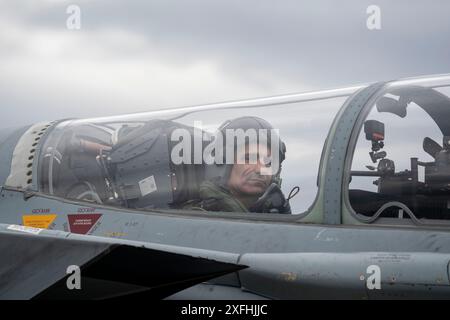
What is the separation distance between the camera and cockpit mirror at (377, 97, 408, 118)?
5.07 m

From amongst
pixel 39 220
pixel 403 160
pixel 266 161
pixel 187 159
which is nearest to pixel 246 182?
pixel 266 161

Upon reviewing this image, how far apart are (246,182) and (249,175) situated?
6 centimetres

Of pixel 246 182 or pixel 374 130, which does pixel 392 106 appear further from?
pixel 246 182

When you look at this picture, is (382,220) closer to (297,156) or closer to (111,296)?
(297,156)

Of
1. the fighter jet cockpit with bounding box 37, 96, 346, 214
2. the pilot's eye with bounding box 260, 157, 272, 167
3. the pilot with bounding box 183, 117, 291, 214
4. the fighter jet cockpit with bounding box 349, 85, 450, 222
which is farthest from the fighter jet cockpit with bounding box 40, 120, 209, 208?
the fighter jet cockpit with bounding box 349, 85, 450, 222

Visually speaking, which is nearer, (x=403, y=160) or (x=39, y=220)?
(x=403, y=160)

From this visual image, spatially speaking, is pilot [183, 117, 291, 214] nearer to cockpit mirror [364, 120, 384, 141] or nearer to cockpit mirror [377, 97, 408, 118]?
cockpit mirror [364, 120, 384, 141]

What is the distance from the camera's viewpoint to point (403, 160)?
16.0 ft

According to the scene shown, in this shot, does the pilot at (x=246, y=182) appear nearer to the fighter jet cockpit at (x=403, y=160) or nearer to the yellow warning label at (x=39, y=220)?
the fighter jet cockpit at (x=403, y=160)

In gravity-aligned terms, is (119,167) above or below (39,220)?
above

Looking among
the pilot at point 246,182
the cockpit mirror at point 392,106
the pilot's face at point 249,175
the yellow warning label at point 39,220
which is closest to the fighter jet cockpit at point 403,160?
the cockpit mirror at point 392,106

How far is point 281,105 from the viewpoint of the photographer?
5645 mm
